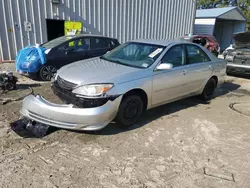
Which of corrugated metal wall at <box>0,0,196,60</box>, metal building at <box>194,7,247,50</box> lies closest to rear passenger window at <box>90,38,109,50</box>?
corrugated metal wall at <box>0,0,196,60</box>

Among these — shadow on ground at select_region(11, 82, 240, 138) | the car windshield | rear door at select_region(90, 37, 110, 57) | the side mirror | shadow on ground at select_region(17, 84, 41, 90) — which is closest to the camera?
shadow on ground at select_region(11, 82, 240, 138)

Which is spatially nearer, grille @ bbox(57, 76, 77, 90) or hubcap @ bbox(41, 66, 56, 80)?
grille @ bbox(57, 76, 77, 90)

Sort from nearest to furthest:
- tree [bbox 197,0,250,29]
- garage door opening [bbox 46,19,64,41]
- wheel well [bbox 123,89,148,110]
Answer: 1. wheel well [bbox 123,89,148,110]
2. garage door opening [bbox 46,19,64,41]
3. tree [bbox 197,0,250,29]

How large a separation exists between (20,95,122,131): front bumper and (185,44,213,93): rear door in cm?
218

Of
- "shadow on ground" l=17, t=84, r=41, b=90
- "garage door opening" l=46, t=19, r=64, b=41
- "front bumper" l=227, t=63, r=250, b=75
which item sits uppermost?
"garage door opening" l=46, t=19, r=64, b=41

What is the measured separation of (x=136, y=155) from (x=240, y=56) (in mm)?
7213

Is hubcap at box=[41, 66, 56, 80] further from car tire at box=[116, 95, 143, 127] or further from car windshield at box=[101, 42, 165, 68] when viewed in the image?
car tire at box=[116, 95, 143, 127]

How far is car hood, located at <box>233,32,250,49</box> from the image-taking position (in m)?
8.69

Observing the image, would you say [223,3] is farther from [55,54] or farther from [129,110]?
[129,110]

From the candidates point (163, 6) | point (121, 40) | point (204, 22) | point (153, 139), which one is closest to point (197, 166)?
point (153, 139)

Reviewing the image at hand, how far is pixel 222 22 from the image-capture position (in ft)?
75.6

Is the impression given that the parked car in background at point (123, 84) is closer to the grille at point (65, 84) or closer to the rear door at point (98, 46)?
the grille at point (65, 84)

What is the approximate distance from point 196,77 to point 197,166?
8.30 feet

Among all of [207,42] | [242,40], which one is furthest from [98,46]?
[207,42]
